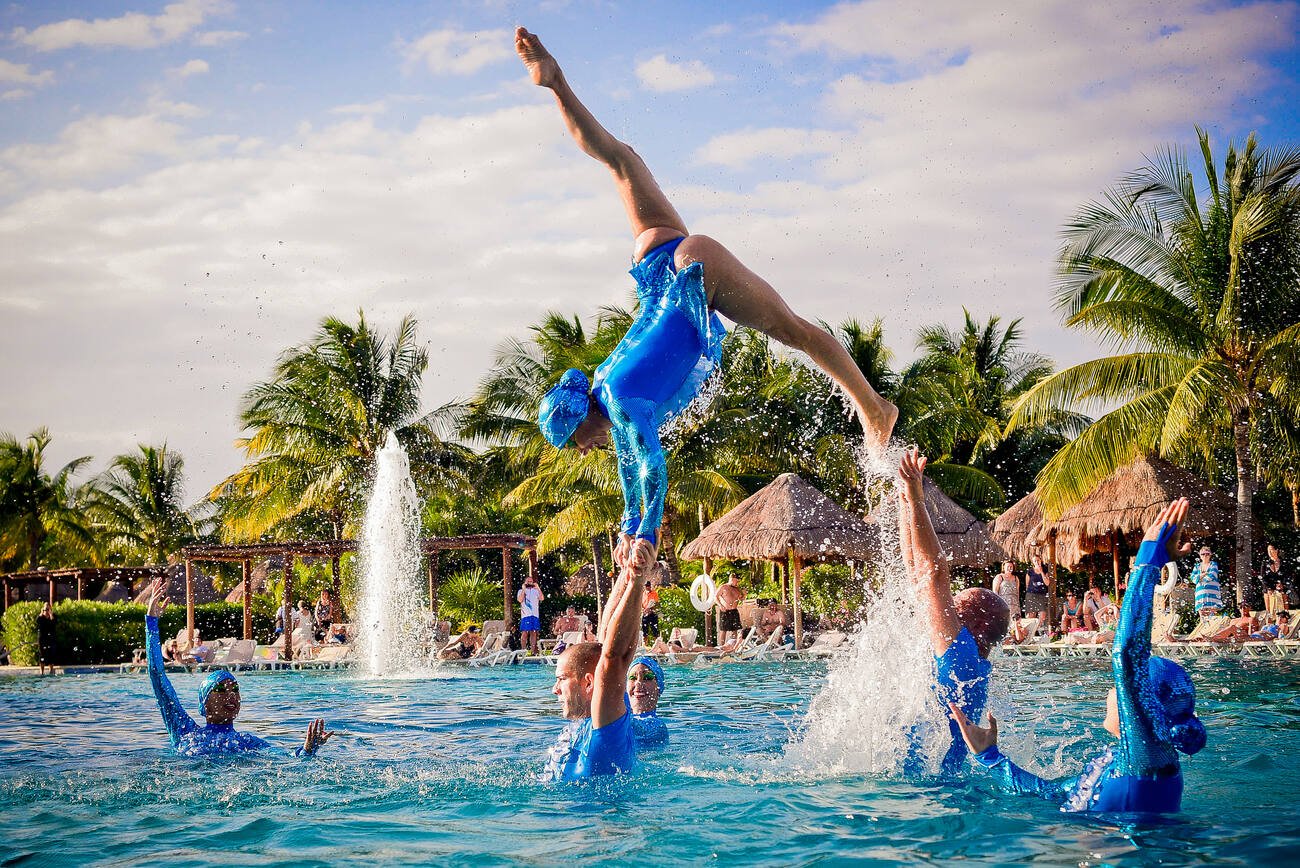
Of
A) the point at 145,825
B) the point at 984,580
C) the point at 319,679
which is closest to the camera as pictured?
the point at 145,825

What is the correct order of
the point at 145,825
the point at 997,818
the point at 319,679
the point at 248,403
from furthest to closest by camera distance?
1. the point at 248,403
2. the point at 319,679
3. the point at 145,825
4. the point at 997,818

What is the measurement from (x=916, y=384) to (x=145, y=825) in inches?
1058

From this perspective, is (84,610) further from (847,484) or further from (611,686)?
(611,686)

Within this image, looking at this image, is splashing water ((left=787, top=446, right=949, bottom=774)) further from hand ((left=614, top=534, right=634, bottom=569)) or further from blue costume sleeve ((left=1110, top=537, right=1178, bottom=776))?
hand ((left=614, top=534, right=634, bottom=569))

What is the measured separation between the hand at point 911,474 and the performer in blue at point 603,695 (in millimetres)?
1295

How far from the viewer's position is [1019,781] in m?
5.11

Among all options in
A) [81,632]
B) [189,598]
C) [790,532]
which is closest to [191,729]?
[790,532]

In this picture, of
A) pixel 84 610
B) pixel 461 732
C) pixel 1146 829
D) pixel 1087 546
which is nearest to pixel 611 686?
pixel 1146 829

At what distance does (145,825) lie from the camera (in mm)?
5676

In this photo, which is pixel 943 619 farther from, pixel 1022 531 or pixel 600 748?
pixel 1022 531

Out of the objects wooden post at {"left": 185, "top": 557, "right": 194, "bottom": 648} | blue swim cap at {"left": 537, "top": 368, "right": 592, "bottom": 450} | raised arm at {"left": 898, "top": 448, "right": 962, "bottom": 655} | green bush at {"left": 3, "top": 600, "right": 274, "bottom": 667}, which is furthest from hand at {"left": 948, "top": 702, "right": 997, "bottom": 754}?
green bush at {"left": 3, "top": 600, "right": 274, "bottom": 667}

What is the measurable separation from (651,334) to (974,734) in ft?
7.62

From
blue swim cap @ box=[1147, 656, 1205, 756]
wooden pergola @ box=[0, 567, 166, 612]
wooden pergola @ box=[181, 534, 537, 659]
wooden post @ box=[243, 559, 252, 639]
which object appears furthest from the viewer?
wooden pergola @ box=[0, 567, 166, 612]

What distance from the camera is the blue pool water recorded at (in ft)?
15.2
